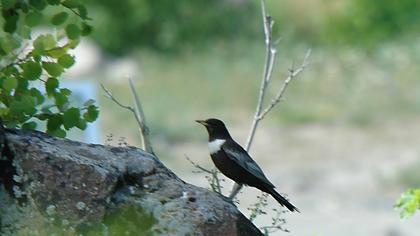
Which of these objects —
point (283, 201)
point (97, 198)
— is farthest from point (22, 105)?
point (283, 201)

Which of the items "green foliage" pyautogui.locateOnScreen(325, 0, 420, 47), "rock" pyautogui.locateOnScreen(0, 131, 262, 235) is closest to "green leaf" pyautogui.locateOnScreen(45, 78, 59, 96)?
"rock" pyautogui.locateOnScreen(0, 131, 262, 235)

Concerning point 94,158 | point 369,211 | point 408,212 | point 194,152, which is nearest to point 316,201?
point 369,211

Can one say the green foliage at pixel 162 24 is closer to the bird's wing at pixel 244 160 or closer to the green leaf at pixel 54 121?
the bird's wing at pixel 244 160

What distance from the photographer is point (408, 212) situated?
5.23 metres

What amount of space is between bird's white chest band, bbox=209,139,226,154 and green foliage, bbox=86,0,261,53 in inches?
923

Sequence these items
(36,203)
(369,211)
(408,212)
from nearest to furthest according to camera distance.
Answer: (36,203), (408,212), (369,211)

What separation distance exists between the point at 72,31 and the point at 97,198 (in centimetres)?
97

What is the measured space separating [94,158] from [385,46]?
21175mm

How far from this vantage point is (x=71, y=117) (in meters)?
4.75

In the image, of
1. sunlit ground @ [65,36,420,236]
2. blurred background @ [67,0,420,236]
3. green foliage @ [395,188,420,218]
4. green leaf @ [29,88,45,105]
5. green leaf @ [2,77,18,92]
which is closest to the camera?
green leaf @ [2,77,18,92]

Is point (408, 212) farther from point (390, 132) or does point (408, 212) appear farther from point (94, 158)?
point (390, 132)

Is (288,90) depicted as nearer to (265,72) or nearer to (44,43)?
(265,72)

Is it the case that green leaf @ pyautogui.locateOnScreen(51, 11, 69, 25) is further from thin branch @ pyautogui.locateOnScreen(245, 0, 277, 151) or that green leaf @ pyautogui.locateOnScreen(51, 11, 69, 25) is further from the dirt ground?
the dirt ground

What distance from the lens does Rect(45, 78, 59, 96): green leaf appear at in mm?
4770
